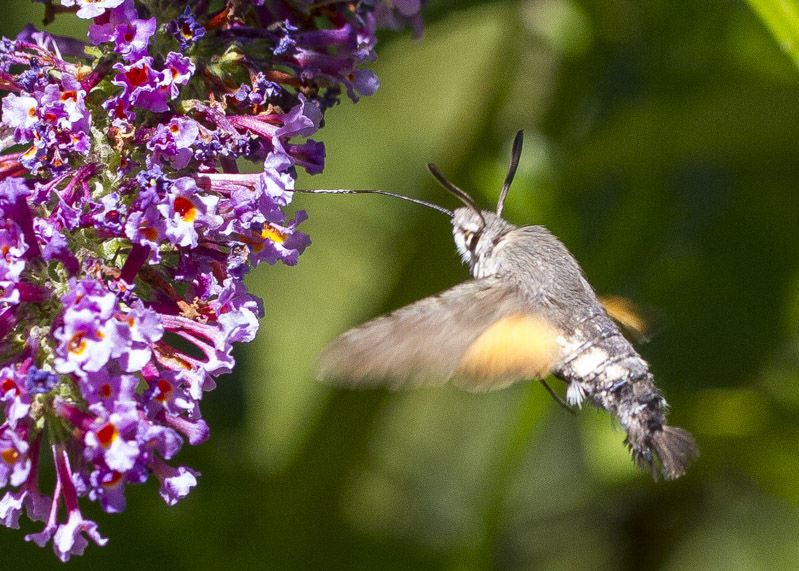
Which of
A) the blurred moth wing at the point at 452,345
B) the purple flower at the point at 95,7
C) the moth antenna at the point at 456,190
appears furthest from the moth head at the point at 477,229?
the purple flower at the point at 95,7

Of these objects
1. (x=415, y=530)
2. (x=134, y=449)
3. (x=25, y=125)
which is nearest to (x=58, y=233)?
(x=25, y=125)

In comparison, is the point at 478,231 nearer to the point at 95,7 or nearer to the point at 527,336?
the point at 527,336

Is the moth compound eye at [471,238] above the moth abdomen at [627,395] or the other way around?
above

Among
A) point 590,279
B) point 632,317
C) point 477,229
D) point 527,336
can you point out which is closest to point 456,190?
point 477,229

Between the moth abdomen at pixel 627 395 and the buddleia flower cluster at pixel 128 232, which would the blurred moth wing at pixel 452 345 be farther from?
the buddleia flower cluster at pixel 128 232

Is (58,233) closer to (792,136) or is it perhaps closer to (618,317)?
(618,317)
